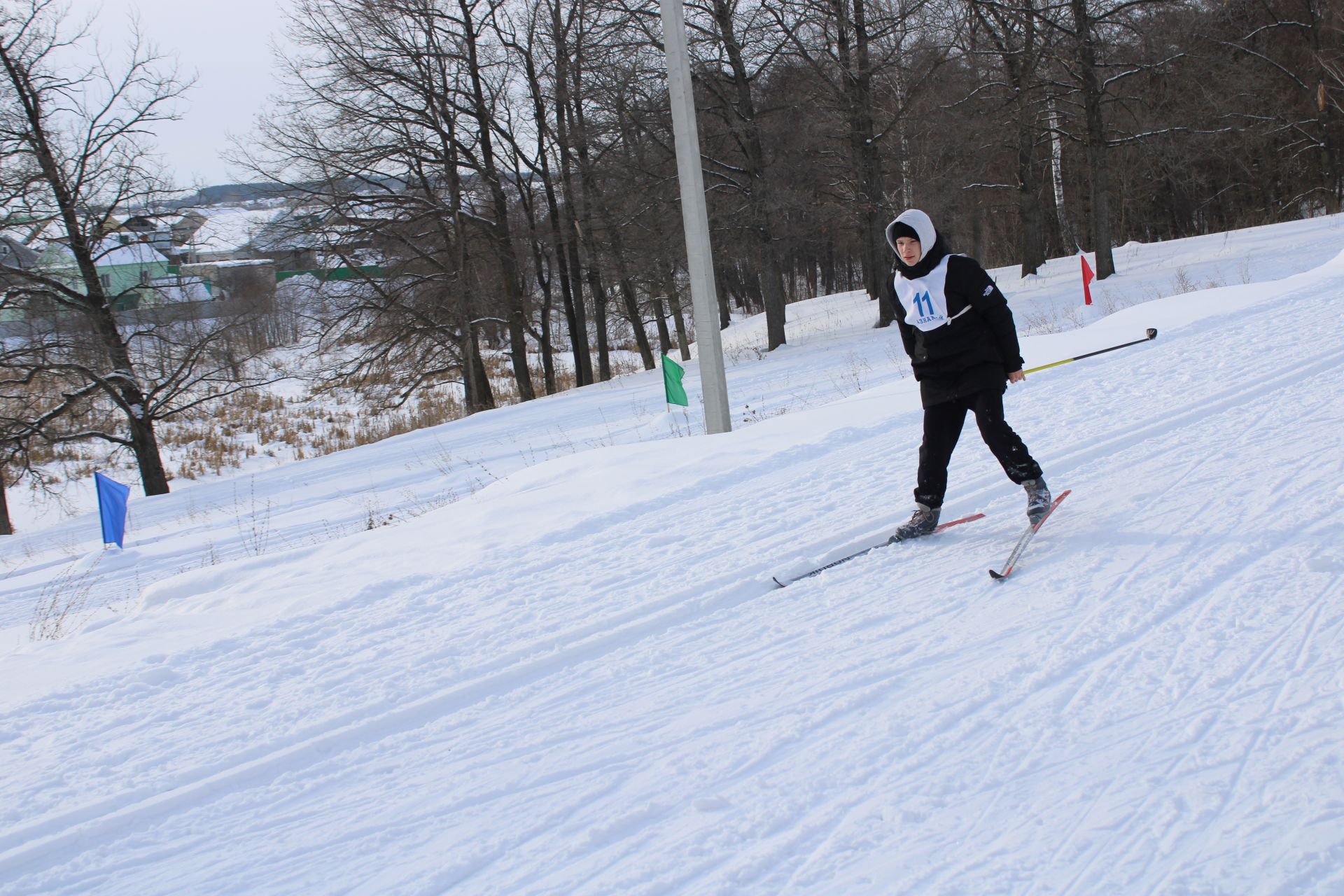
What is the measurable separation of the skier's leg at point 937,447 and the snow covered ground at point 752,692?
11.1 inches

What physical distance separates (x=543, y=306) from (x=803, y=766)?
25296 mm

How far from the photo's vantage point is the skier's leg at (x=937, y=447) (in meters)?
4.99

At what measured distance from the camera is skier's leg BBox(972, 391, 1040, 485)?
4.82 meters

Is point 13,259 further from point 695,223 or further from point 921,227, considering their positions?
point 921,227

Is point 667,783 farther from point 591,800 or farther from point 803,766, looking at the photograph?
point 803,766

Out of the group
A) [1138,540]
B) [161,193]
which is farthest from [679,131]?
[161,193]

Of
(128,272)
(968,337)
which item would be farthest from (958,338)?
(128,272)

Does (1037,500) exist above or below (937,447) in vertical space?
below

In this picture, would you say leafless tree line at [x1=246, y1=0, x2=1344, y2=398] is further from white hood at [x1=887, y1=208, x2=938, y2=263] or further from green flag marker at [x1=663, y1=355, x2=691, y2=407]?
white hood at [x1=887, y1=208, x2=938, y2=263]

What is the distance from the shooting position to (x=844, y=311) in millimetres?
30656

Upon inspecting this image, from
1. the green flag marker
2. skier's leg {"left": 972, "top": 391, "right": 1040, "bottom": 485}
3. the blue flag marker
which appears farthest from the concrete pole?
the blue flag marker

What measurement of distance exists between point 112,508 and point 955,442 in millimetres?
9164

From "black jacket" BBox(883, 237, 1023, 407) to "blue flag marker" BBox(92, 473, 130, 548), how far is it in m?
8.95

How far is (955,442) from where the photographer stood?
500 cm
